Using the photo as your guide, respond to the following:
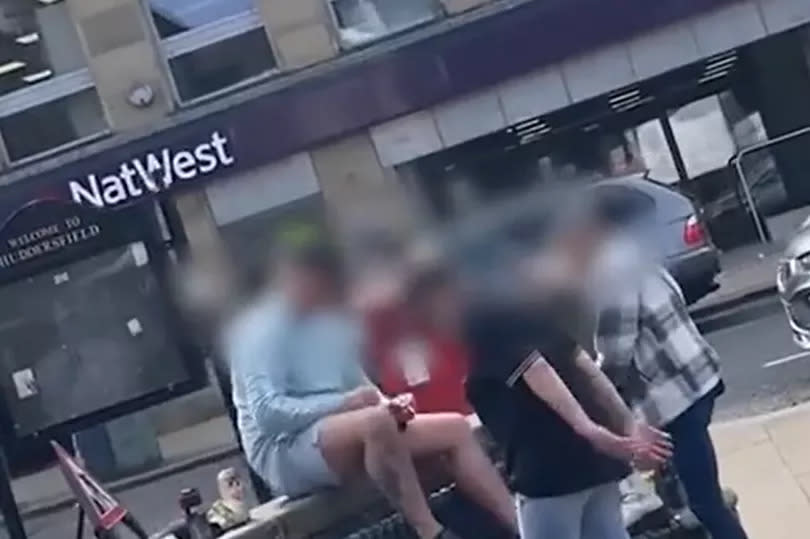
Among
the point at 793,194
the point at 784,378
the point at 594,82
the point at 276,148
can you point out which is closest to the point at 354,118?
the point at 276,148

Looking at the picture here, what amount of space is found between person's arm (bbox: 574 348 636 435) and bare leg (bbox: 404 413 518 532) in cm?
46

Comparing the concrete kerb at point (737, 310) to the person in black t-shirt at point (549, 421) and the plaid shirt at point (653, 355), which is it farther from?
the person in black t-shirt at point (549, 421)

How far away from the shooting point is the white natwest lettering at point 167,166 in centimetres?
1841

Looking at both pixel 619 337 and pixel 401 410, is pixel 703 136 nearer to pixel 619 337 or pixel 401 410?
pixel 619 337

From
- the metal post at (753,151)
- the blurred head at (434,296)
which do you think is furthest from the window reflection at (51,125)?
the blurred head at (434,296)

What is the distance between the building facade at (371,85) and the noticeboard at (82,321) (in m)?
9.17

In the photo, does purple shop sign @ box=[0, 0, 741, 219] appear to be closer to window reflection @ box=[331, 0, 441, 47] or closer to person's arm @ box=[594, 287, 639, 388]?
window reflection @ box=[331, 0, 441, 47]

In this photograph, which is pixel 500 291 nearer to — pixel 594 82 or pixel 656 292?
pixel 656 292

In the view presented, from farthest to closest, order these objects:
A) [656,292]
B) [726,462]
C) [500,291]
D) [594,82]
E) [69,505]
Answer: [594,82] < [69,505] < [726,462] < [656,292] < [500,291]

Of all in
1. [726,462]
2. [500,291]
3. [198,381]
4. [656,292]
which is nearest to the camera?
[500,291]

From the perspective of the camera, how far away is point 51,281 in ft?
28.2

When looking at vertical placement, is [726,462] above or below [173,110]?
below

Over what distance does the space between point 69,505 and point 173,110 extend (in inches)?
209

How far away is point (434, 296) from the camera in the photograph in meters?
5.35
